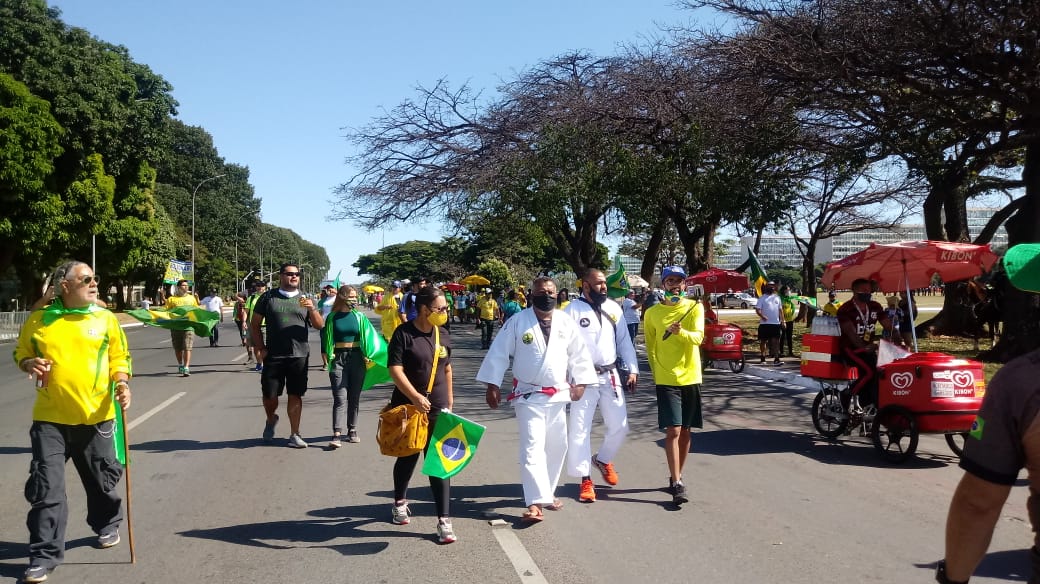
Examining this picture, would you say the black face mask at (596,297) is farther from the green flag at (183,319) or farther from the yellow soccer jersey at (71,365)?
the green flag at (183,319)

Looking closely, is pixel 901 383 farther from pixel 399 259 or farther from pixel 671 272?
pixel 399 259

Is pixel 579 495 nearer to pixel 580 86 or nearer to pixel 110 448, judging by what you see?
pixel 110 448

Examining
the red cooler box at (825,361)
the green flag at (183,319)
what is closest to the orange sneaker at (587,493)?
the red cooler box at (825,361)

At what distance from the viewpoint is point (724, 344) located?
51.2 feet

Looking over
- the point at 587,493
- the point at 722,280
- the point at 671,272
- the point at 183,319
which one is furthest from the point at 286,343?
the point at 722,280

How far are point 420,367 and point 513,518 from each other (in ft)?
4.22

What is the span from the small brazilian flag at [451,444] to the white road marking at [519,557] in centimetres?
53

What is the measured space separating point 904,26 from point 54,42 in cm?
3079

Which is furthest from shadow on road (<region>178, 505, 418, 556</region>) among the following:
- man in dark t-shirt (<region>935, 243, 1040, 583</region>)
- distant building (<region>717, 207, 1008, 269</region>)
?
distant building (<region>717, 207, 1008, 269</region>)

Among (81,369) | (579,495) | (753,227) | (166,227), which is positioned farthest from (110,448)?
(166,227)

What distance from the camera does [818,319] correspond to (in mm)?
8750

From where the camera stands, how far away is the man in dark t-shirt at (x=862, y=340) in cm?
813

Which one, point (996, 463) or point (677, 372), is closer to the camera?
point (996, 463)

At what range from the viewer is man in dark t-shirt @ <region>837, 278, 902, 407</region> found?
26.7 feet
